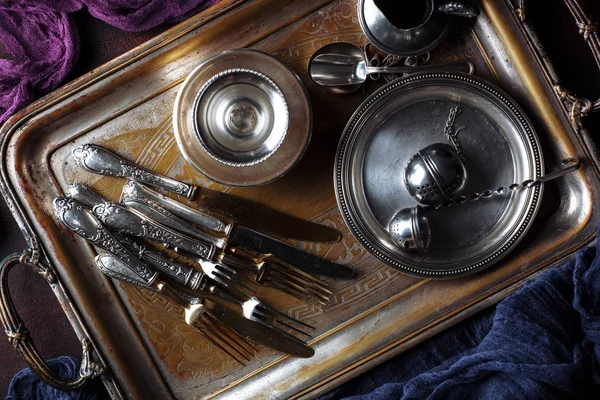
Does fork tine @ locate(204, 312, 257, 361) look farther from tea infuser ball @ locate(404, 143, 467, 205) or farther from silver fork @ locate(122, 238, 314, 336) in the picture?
tea infuser ball @ locate(404, 143, 467, 205)

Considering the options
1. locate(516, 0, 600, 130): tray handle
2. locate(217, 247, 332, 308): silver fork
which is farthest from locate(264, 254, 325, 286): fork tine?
locate(516, 0, 600, 130): tray handle

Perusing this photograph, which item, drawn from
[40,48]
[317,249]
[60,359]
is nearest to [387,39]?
[317,249]

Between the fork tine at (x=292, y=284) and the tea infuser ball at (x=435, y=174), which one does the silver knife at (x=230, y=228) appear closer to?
the fork tine at (x=292, y=284)

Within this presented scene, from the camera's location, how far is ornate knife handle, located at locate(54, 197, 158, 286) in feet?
3.85

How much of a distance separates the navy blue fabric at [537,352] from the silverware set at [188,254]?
0.29 m

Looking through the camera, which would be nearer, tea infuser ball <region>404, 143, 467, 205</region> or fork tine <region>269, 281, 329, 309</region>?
tea infuser ball <region>404, 143, 467, 205</region>

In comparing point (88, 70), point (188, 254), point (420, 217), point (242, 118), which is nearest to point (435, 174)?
point (420, 217)

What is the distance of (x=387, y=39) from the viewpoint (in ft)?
3.77

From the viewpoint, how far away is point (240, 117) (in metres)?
1.18

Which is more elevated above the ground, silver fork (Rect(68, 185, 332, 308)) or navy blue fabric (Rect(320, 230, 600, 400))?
silver fork (Rect(68, 185, 332, 308))

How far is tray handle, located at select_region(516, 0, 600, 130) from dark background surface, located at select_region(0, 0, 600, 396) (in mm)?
107

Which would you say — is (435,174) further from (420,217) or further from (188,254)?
(188,254)

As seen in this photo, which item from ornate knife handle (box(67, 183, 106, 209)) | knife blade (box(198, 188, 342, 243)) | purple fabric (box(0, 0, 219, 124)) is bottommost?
knife blade (box(198, 188, 342, 243))

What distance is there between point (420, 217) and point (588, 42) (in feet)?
1.54
